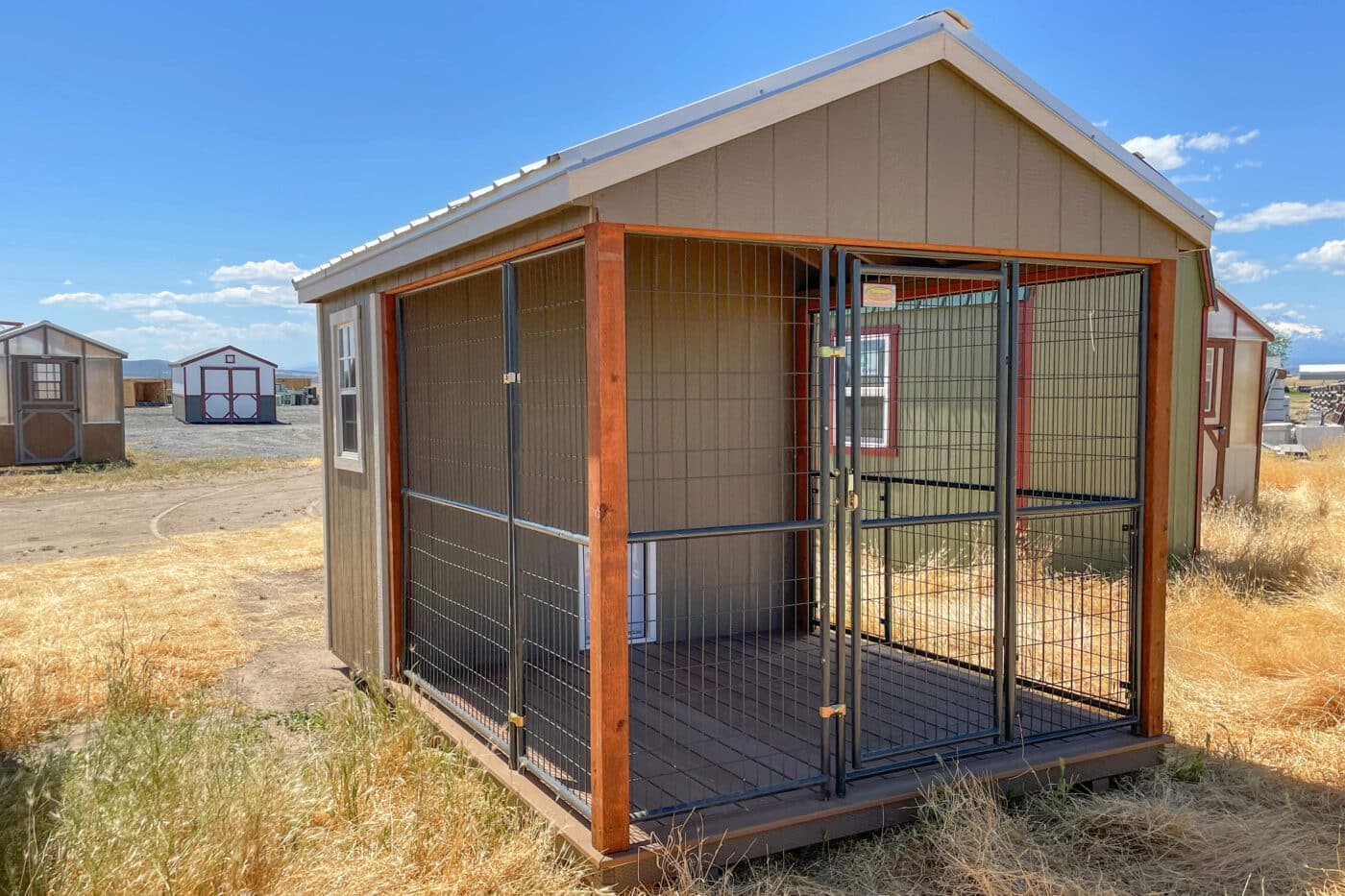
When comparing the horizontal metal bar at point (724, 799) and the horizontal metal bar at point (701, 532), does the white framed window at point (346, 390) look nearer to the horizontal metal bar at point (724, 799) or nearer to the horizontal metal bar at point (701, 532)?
the horizontal metal bar at point (701, 532)

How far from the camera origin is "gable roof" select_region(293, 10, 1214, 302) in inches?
113

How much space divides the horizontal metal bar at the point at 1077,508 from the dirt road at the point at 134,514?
9.03 metres

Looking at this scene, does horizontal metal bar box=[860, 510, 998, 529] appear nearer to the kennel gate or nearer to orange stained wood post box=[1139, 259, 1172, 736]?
the kennel gate

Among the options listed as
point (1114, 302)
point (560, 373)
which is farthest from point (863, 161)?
point (1114, 302)

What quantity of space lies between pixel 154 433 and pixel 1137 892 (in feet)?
93.6

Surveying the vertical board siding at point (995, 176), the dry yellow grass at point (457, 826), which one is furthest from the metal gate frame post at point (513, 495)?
the vertical board siding at point (995, 176)

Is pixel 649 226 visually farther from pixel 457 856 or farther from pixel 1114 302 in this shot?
pixel 1114 302

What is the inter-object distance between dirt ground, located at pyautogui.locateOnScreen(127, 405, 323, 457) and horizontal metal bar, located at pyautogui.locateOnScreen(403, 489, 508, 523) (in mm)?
15315

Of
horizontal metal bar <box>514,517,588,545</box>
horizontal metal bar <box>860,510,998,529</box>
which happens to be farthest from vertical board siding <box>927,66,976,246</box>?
horizontal metal bar <box>514,517,588,545</box>

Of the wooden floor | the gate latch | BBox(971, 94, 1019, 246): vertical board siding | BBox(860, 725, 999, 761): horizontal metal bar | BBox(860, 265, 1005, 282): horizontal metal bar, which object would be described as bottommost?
the wooden floor

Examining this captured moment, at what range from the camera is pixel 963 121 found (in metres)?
3.61

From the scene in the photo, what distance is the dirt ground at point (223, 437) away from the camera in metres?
22.1

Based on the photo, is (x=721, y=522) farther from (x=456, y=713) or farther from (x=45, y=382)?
(x=45, y=382)

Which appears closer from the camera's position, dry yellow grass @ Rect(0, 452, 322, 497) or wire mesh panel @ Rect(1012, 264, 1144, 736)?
wire mesh panel @ Rect(1012, 264, 1144, 736)
